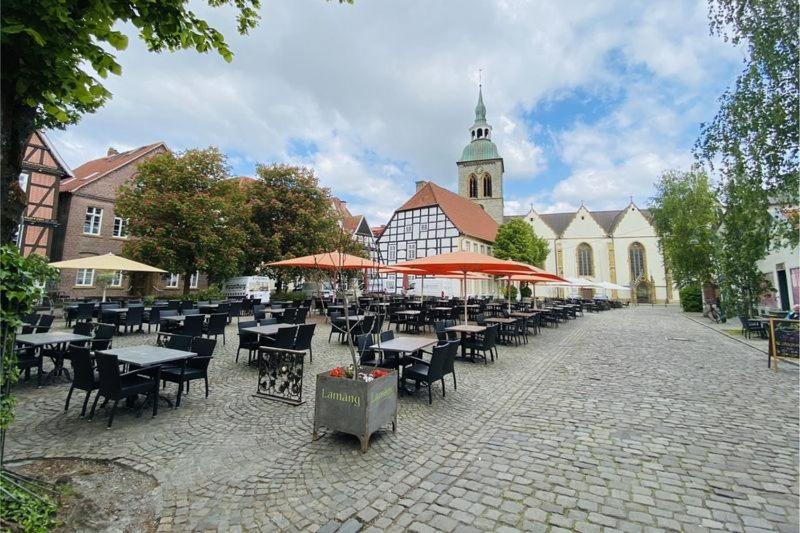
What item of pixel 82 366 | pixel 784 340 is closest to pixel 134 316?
pixel 82 366

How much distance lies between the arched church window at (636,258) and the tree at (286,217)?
45.8 m

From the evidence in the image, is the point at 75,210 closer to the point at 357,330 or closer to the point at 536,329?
the point at 357,330

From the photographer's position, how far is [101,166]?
2852 cm

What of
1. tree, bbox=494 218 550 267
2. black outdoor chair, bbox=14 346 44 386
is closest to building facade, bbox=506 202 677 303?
tree, bbox=494 218 550 267

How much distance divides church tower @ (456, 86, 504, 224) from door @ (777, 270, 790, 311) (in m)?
32.8

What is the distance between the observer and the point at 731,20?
1027 centimetres

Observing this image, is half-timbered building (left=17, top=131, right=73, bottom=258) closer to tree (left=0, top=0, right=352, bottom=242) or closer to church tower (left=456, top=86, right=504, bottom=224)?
tree (left=0, top=0, right=352, bottom=242)

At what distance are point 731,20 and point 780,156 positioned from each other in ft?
13.6

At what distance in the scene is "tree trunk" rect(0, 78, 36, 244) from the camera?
109 inches

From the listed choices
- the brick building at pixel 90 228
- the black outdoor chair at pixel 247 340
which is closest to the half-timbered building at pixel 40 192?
the brick building at pixel 90 228

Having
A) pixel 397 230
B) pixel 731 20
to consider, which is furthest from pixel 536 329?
pixel 397 230

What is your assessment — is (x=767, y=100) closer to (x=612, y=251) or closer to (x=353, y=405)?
(x=353, y=405)

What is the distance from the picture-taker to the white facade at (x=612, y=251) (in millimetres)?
→ 49188

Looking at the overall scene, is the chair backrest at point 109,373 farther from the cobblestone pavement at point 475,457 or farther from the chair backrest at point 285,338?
the chair backrest at point 285,338
